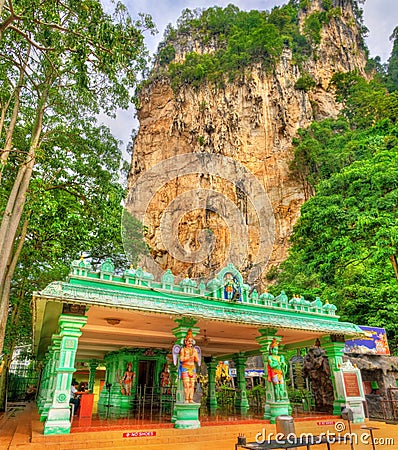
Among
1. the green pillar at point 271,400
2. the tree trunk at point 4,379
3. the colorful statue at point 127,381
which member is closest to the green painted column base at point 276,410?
the green pillar at point 271,400

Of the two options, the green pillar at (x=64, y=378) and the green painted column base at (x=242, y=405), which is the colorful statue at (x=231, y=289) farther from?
the green painted column base at (x=242, y=405)

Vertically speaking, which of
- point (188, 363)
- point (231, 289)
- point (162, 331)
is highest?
point (231, 289)

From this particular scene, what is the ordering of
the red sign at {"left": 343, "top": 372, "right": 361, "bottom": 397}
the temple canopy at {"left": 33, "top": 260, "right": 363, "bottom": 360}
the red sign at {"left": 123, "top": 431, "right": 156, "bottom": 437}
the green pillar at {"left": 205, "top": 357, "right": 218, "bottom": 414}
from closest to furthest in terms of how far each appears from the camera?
1. the red sign at {"left": 123, "top": 431, "right": 156, "bottom": 437}
2. the temple canopy at {"left": 33, "top": 260, "right": 363, "bottom": 360}
3. the red sign at {"left": 343, "top": 372, "right": 361, "bottom": 397}
4. the green pillar at {"left": 205, "top": 357, "right": 218, "bottom": 414}

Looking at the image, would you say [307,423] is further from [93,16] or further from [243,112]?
[243,112]

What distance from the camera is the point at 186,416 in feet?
22.8

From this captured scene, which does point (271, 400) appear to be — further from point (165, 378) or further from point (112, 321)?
point (165, 378)

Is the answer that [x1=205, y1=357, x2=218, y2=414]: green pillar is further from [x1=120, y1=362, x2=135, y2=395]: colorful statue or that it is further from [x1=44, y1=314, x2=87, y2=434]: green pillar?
[x1=44, y1=314, x2=87, y2=434]: green pillar

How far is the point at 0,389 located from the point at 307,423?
11419 mm

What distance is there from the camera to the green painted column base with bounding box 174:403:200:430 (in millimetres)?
6849

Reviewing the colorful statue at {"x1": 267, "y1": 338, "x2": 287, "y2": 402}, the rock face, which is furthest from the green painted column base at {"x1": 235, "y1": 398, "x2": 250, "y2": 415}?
the rock face

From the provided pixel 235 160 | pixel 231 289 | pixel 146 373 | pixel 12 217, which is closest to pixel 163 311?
pixel 231 289

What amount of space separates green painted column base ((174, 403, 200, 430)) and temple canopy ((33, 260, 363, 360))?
1.73 m

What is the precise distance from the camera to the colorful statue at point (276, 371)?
8086 mm

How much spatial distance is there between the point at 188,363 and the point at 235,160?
26190 millimetres
